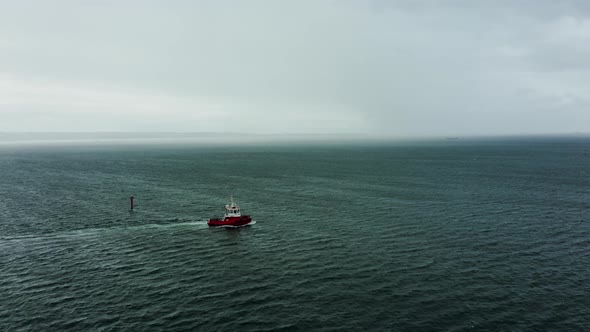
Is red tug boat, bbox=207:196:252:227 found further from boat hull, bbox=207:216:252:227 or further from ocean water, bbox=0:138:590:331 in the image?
ocean water, bbox=0:138:590:331

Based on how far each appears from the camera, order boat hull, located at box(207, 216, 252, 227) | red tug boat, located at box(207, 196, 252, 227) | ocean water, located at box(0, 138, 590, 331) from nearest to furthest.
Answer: ocean water, located at box(0, 138, 590, 331)
boat hull, located at box(207, 216, 252, 227)
red tug boat, located at box(207, 196, 252, 227)

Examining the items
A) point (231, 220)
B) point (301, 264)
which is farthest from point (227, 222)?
point (301, 264)

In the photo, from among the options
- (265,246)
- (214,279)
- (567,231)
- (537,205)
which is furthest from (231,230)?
(537,205)

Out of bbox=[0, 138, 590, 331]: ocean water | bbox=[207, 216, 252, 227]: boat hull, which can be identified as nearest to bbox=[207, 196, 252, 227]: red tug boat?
bbox=[207, 216, 252, 227]: boat hull

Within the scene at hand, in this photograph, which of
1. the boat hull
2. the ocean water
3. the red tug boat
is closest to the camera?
the ocean water

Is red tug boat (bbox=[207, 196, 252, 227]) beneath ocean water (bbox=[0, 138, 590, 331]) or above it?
above

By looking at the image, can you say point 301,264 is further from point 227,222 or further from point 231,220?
point 227,222

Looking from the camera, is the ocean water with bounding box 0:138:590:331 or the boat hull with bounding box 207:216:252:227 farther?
the boat hull with bounding box 207:216:252:227

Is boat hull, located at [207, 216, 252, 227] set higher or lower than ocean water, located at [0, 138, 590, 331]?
higher
